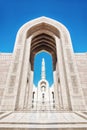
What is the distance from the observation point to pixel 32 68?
574 inches

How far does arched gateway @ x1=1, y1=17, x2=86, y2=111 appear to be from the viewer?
830 cm

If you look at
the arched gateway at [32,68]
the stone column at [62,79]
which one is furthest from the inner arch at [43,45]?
the stone column at [62,79]

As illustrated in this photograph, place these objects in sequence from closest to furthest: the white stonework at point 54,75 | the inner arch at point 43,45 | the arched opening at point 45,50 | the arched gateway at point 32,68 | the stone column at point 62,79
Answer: the white stonework at point 54,75, the arched gateway at point 32,68, the stone column at point 62,79, the arched opening at point 45,50, the inner arch at point 43,45

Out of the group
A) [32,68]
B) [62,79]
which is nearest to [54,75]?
[32,68]

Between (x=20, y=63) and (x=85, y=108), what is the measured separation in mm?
6512

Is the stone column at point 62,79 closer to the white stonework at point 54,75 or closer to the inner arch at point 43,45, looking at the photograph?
the white stonework at point 54,75

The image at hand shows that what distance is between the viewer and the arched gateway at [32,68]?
830 cm

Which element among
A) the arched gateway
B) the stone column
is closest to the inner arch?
the arched gateway

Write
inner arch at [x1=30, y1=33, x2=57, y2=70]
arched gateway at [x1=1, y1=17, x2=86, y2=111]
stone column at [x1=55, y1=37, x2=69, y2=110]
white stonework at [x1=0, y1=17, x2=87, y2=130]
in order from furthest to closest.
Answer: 1. inner arch at [x1=30, y1=33, x2=57, y2=70]
2. stone column at [x1=55, y1=37, x2=69, y2=110]
3. arched gateway at [x1=1, y1=17, x2=86, y2=111]
4. white stonework at [x1=0, y1=17, x2=87, y2=130]

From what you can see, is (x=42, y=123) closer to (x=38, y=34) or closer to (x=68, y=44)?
(x=68, y=44)

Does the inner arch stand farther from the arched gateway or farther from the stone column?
the stone column

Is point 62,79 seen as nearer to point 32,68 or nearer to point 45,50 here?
point 32,68

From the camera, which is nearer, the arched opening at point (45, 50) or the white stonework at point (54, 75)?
the white stonework at point (54, 75)

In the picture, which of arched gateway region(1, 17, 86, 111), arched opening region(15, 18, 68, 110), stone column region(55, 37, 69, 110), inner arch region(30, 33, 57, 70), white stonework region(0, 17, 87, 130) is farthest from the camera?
inner arch region(30, 33, 57, 70)
